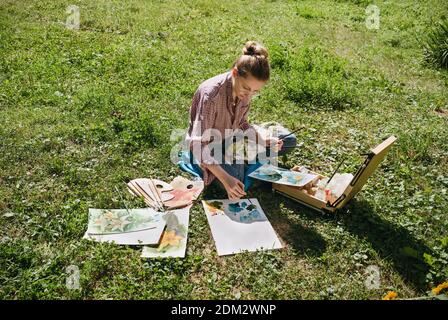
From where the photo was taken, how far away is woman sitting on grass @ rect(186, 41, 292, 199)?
396cm

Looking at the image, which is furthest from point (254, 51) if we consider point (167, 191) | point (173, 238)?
point (173, 238)

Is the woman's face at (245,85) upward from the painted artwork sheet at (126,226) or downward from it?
upward

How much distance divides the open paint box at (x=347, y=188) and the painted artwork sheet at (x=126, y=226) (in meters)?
1.40

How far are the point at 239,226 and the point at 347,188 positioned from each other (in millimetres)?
1123

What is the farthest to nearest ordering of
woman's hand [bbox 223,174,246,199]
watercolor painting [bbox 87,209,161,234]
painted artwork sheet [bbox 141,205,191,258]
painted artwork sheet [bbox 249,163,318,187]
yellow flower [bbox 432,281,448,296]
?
painted artwork sheet [bbox 249,163,318,187] → woman's hand [bbox 223,174,246,199] → watercolor painting [bbox 87,209,161,234] → painted artwork sheet [bbox 141,205,191,258] → yellow flower [bbox 432,281,448,296]

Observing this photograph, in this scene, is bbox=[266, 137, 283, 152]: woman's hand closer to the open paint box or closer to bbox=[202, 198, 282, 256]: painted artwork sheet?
the open paint box

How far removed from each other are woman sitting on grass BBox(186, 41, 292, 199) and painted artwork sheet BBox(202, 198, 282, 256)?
16 cm

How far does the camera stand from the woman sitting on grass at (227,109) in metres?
3.96

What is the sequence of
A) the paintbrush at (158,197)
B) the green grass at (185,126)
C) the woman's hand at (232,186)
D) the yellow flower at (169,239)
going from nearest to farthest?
the green grass at (185,126) → the yellow flower at (169,239) → the woman's hand at (232,186) → the paintbrush at (158,197)

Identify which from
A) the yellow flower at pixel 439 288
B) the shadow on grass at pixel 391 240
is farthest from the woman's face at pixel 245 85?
the yellow flower at pixel 439 288

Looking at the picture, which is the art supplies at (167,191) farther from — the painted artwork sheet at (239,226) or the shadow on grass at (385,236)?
the shadow on grass at (385,236)

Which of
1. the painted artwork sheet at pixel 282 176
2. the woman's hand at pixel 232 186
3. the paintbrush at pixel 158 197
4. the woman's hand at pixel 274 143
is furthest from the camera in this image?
the woman's hand at pixel 274 143

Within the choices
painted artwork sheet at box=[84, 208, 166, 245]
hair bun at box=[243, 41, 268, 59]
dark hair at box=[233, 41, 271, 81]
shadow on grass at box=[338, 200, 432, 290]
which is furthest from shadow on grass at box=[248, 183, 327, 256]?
hair bun at box=[243, 41, 268, 59]
